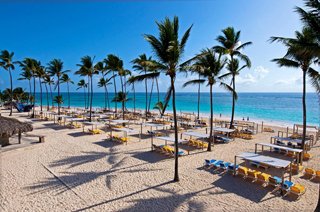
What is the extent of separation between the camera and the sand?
6730 millimetres

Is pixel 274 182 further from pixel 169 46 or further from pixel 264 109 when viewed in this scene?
pixel 264 109

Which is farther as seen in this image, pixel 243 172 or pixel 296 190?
pixel 243 172

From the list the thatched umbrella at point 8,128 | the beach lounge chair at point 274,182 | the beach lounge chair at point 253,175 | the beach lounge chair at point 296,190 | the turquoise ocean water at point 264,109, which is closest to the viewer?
the beach lounge chair at point 296,190

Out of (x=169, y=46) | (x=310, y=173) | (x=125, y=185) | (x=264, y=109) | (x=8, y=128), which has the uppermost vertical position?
(x=169, y=46)

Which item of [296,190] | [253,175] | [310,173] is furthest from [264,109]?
[296,190]

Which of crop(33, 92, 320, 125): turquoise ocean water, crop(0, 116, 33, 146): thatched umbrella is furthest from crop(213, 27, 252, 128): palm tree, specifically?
crop(0, 116, 33, 146): thatched umbrella

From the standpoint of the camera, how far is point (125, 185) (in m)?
8.18

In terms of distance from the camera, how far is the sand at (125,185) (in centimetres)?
673

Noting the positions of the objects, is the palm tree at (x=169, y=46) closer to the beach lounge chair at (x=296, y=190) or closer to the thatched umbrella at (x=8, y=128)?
the beach lounge chair at (x=296, y=190)

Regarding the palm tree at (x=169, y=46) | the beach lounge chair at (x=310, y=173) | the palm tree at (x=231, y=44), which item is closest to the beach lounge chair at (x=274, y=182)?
the beach lounge chair at (x=310, y=173)

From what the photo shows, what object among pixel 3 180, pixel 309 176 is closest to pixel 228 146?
pixel 309 176

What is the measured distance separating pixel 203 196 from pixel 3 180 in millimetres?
8247

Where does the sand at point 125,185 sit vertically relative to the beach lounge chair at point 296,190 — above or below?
below

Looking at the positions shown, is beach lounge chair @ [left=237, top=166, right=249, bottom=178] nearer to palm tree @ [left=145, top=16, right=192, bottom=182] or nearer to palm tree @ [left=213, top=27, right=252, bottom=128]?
palm tree @ [left=145, top=16, right=192, bottom=182]
